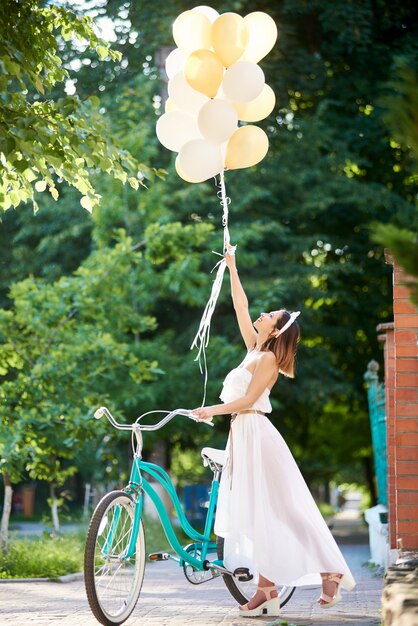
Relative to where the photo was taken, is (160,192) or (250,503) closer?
(250,503)

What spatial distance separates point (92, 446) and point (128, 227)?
3778mm

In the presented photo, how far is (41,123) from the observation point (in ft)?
23.0

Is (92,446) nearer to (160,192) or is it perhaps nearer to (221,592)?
(160,192)

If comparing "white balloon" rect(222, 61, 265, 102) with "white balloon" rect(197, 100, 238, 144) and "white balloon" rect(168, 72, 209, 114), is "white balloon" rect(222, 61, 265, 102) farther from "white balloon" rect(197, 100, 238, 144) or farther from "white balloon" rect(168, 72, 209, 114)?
"white balloon" rect(168, 72, 209, 114)

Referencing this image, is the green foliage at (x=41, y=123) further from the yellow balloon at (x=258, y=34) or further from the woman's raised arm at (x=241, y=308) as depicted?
the yellow balloon at (x=258, y=34)

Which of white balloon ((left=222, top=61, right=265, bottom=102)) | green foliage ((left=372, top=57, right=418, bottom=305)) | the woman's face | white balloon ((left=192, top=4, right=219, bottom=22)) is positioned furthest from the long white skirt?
green foliage ((left=372, top=57, right=418, bottom=305))

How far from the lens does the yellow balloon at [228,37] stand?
23.5 feet

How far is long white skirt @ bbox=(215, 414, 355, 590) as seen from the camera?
6.58 metres

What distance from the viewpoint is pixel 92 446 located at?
50.4ft

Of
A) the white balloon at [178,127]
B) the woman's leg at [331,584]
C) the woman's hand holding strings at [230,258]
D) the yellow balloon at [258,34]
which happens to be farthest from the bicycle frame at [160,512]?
the yellow balloon at [258,34]

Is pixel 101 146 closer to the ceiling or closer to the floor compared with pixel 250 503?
closer to the ceiling

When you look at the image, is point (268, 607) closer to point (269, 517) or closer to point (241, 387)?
point (269, 517)

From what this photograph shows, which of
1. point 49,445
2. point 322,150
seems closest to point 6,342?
point 49,445

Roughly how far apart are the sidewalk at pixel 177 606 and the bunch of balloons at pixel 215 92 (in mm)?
2980
